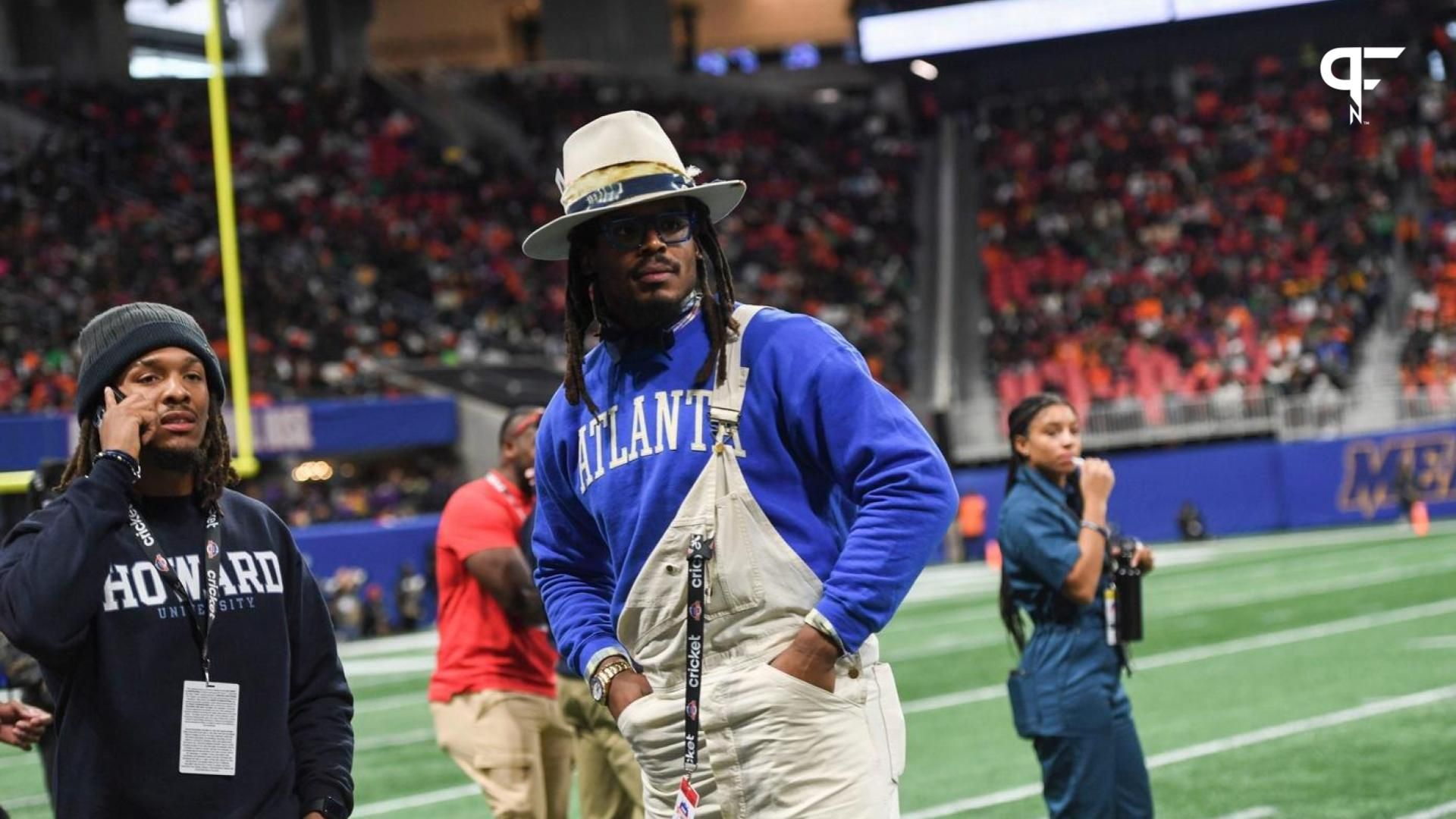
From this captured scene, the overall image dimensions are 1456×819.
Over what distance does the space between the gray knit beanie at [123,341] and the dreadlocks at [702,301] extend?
0.70 metres

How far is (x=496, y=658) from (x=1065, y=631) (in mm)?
1951

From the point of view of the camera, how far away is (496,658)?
644 cm

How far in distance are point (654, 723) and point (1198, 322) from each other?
31.7 meters

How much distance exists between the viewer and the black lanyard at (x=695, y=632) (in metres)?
3.35

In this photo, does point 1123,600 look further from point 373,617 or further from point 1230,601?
point 373,617

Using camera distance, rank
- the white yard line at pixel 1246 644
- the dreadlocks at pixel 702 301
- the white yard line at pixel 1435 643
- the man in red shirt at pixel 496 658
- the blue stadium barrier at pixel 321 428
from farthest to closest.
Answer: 1. the blue stadium barrier at pixel 321 428
2. the white yard line at pixel 1435 643
3. the white yard line at pixel 1246 644
4. the man in red shirt at pixel 496 658
5. the dreadlocks at pixel 702 301

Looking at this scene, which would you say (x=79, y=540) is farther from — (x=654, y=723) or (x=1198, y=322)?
(x=1198, y=322)

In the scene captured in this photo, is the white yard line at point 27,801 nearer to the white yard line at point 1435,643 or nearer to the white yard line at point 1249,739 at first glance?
the white yard line at point 1249,739

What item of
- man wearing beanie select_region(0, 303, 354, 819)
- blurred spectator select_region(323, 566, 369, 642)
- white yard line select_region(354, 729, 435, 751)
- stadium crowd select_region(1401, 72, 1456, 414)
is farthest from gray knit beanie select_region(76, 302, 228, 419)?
stadium crowd select_region(1401, 72, 1456, 414)

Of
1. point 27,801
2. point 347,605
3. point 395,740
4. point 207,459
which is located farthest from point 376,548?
point 207,459

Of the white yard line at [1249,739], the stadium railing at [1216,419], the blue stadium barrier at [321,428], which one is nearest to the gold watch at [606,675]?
the white yard line at [1249,739]

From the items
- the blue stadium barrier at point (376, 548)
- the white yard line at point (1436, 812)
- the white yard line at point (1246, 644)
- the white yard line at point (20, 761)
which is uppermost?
the blue stadium barrier at point (376, 548)

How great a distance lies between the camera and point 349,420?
27.1 meters

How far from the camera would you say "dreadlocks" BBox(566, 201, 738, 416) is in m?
3.52
